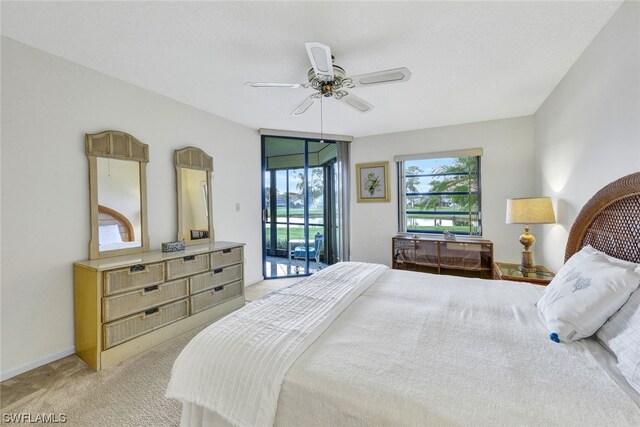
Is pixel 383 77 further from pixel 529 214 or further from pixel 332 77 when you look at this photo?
pixel 529 214

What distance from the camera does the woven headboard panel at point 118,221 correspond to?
2.41 meters

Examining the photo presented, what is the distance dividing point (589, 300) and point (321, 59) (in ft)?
6.17

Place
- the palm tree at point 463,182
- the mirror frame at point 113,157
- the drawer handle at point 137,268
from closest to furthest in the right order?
the drawer handle at point 137,268 → the mirror frame at point 113,157 → the palm tree at point 463,182

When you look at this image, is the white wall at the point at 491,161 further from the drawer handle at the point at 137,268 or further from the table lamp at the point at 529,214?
the drawer handle at the point at 137,268

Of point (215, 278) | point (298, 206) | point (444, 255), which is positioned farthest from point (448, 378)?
point (298, 206)

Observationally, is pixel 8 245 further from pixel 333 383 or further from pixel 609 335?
pixel 609 335

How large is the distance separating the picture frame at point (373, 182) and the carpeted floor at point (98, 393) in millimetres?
3477

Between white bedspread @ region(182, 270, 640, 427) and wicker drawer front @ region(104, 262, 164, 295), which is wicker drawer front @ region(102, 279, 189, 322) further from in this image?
white bedspread @ region(182, 270, 640, 427)

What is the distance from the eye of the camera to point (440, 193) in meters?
4.11

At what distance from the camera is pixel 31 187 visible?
6.60 ft

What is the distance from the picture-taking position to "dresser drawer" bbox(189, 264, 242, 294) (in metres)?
2.72

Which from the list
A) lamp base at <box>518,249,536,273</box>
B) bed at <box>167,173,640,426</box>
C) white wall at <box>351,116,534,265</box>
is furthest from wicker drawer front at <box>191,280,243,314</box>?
lamp base at <box>518,249,536,273</box>

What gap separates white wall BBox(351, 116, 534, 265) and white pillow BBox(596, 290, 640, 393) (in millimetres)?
2877

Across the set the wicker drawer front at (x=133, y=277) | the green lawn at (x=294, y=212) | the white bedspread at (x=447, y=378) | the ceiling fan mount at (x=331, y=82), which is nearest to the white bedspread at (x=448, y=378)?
the white bedspread at (x=447, y=378)
